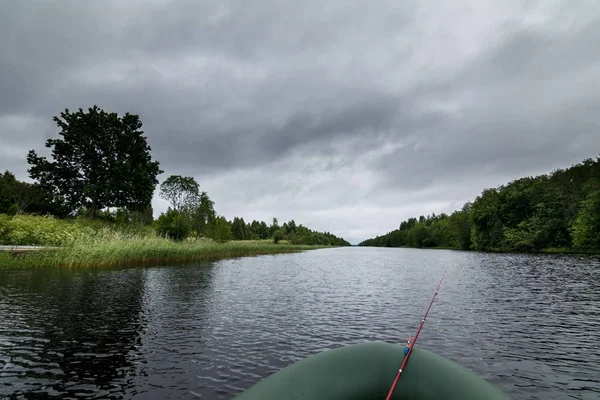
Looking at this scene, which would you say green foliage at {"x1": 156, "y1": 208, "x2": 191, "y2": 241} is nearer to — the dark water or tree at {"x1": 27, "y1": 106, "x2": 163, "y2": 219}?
tree at {"x1": 27, "y1": 106, "x2": 163, "y2": 219}

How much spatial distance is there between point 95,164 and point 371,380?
4296 centimetres

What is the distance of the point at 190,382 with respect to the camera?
196 inches

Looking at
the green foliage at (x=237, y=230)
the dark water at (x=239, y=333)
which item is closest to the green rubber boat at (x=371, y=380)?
the dark water at (x=239, y=333)

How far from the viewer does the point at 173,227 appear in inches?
1578

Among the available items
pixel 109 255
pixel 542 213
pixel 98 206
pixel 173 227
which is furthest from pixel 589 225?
pixel 98 206

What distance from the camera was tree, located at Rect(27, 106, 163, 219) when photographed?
3531cm

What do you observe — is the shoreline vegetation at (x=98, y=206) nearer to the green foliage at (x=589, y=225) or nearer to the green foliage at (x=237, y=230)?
the green foliage at (x=237, y=230)

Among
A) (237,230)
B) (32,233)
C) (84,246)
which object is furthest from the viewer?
(237,230)

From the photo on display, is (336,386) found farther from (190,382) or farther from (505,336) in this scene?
(505,336)

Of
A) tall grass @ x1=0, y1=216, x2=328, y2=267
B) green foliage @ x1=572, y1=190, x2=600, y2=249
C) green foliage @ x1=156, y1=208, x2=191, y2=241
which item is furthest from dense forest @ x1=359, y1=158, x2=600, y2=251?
green foliage @ x1=156, y1=208, x2=191, y2=241

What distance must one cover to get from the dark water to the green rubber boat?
212cm

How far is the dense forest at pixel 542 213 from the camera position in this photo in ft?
160

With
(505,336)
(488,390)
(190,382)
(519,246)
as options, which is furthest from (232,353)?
Answer: (519,246)

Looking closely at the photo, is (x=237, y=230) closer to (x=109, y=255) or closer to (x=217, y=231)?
(x=217, y=231)
